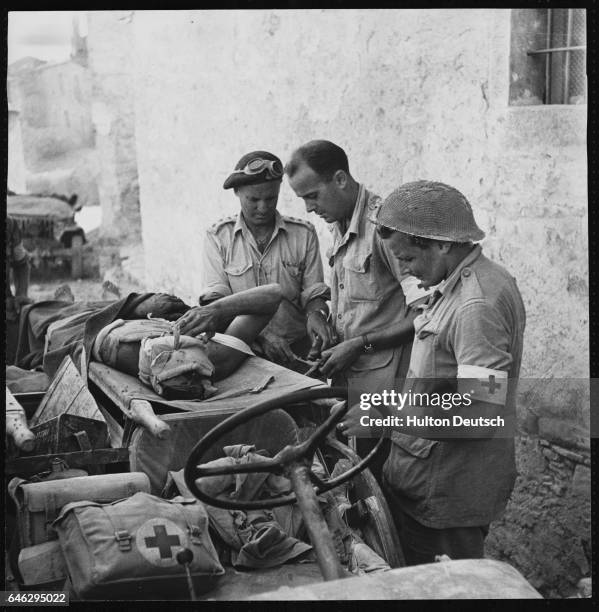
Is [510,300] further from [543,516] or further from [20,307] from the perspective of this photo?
[20,307]

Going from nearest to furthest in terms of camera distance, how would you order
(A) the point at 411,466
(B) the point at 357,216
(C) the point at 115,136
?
1. (A) the point at 411,466
2. (B) the point at 357,216
3. (C) the point at 115,136

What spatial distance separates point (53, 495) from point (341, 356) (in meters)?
1.59

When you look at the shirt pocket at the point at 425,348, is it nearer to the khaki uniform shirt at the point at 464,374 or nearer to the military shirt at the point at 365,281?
the khaki uniform shirt at the point at 464,374

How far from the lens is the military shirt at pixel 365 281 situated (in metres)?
4.30

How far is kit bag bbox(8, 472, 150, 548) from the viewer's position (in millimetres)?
3168

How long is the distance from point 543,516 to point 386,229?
8.12 feet

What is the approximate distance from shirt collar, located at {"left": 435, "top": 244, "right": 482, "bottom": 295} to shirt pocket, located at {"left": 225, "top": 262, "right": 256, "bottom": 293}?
1731mm

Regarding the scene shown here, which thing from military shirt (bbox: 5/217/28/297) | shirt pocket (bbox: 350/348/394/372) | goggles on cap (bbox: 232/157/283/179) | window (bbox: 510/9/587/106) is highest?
window (bbox: 510/9/587/106)

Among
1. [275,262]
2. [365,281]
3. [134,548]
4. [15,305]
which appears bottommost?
[134,548]

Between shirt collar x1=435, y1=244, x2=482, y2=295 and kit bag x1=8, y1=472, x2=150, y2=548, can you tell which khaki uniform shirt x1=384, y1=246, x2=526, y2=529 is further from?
kit bag x1=8, y1=472, x2=150, y2=548

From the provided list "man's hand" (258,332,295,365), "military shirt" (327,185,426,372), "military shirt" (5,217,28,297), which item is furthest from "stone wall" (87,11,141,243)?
"military shirt" (327,185,426,372)

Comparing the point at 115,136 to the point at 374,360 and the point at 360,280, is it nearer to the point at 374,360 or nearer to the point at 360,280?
the point at 360,280

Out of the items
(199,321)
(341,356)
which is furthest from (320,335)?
(199,321)

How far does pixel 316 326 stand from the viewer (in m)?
4.54
